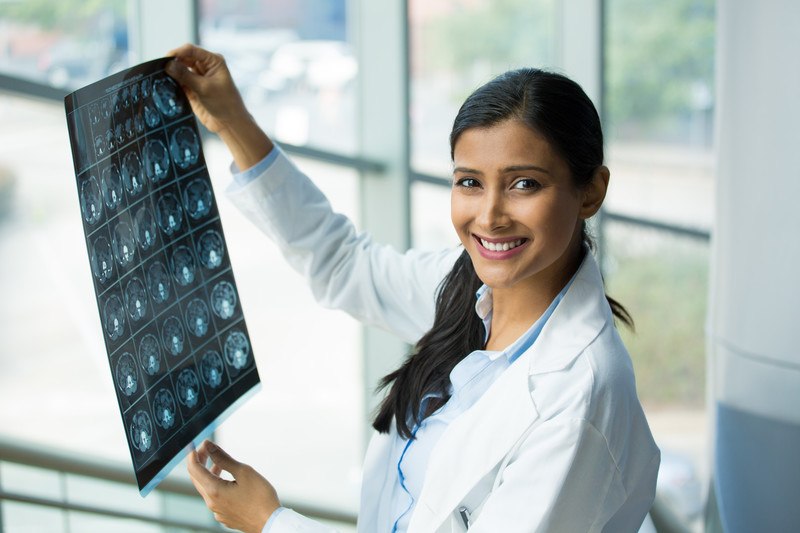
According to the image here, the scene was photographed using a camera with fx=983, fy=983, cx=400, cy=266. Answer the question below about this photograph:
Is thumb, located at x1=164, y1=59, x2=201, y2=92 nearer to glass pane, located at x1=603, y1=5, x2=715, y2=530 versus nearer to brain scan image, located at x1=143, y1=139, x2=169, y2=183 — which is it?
brain scan image, located at x1=143, y1=139, x2=169, y2=183

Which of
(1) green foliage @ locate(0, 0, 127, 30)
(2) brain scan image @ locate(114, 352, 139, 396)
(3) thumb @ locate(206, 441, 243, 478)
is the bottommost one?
(3) thumb @ locate(206, 441, 243, 478)

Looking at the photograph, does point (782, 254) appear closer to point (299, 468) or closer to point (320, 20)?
point (320, 20)

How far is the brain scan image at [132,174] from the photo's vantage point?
1255mm

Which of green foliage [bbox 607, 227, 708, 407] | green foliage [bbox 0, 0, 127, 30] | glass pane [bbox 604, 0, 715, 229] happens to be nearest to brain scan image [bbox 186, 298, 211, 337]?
green foliage [bbox 0, 0, 127, 30]

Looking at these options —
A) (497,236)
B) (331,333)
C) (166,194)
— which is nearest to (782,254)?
(497,236)

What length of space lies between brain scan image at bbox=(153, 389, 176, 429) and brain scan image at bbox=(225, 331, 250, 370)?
0.55 feet

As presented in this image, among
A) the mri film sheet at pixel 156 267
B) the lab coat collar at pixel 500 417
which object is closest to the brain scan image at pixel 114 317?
the mri film sheet at pixel 156 267

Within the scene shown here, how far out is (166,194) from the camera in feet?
4.50

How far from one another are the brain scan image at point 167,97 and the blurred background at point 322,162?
121 cm

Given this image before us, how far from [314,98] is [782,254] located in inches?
102

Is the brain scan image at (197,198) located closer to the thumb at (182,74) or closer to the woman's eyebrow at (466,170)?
the thumb at (182,74)

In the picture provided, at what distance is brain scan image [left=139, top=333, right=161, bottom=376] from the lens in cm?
128

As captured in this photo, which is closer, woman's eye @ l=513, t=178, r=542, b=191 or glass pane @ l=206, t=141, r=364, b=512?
woman's eye @ l=513, t=178, r=542, b=191

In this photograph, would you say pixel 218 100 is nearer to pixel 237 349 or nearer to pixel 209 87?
pixel 209 87
